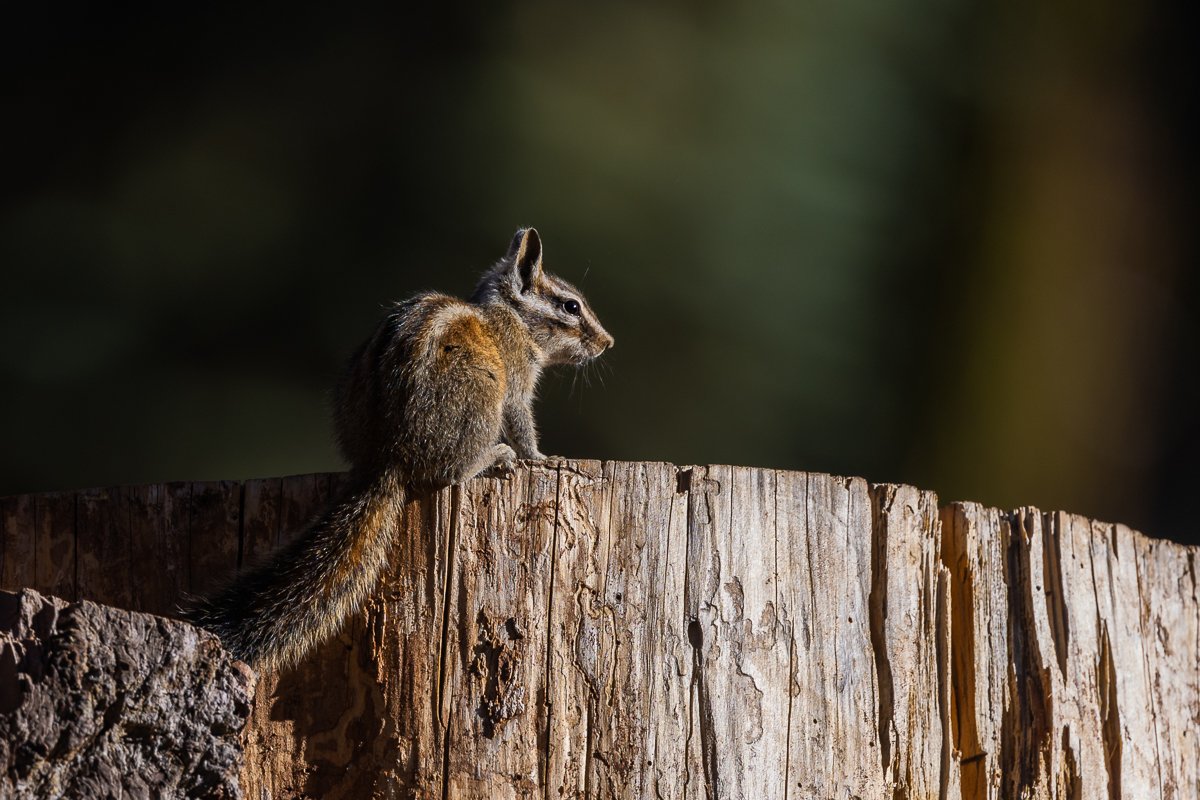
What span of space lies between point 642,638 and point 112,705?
0.98 meters

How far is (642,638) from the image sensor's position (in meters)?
2.52

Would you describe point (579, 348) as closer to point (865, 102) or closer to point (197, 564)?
point (197, 564)

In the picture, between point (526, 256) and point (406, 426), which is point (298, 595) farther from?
point (526, 256)

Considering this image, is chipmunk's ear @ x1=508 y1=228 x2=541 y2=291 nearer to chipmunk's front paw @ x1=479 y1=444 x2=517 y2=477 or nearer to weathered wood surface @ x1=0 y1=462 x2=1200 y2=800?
chipmunk's front paw @ x1=479 y1=444 x2=517 y2=477

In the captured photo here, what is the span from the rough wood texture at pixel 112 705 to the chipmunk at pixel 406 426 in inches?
19.2

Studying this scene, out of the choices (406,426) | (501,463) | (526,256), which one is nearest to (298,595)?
(406,426)

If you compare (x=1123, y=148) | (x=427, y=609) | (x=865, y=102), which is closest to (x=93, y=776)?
(x=427, y=609)

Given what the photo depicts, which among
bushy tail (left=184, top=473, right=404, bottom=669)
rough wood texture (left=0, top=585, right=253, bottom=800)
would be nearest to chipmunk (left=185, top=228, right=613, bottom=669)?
bushy tail (left=184, top=473, right=404, bottom=669)

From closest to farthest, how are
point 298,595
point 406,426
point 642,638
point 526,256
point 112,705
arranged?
point 112,705, point 642,638, point 298,595, point 406,426, point 526,256

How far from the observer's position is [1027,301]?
661cm

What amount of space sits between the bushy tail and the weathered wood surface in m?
0.05

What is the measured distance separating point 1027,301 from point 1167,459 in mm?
1034

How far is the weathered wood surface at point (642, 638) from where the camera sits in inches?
97.2

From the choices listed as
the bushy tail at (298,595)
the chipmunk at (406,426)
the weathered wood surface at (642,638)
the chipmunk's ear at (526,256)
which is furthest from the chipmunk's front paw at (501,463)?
the chipmunk's ear at (526,256)
